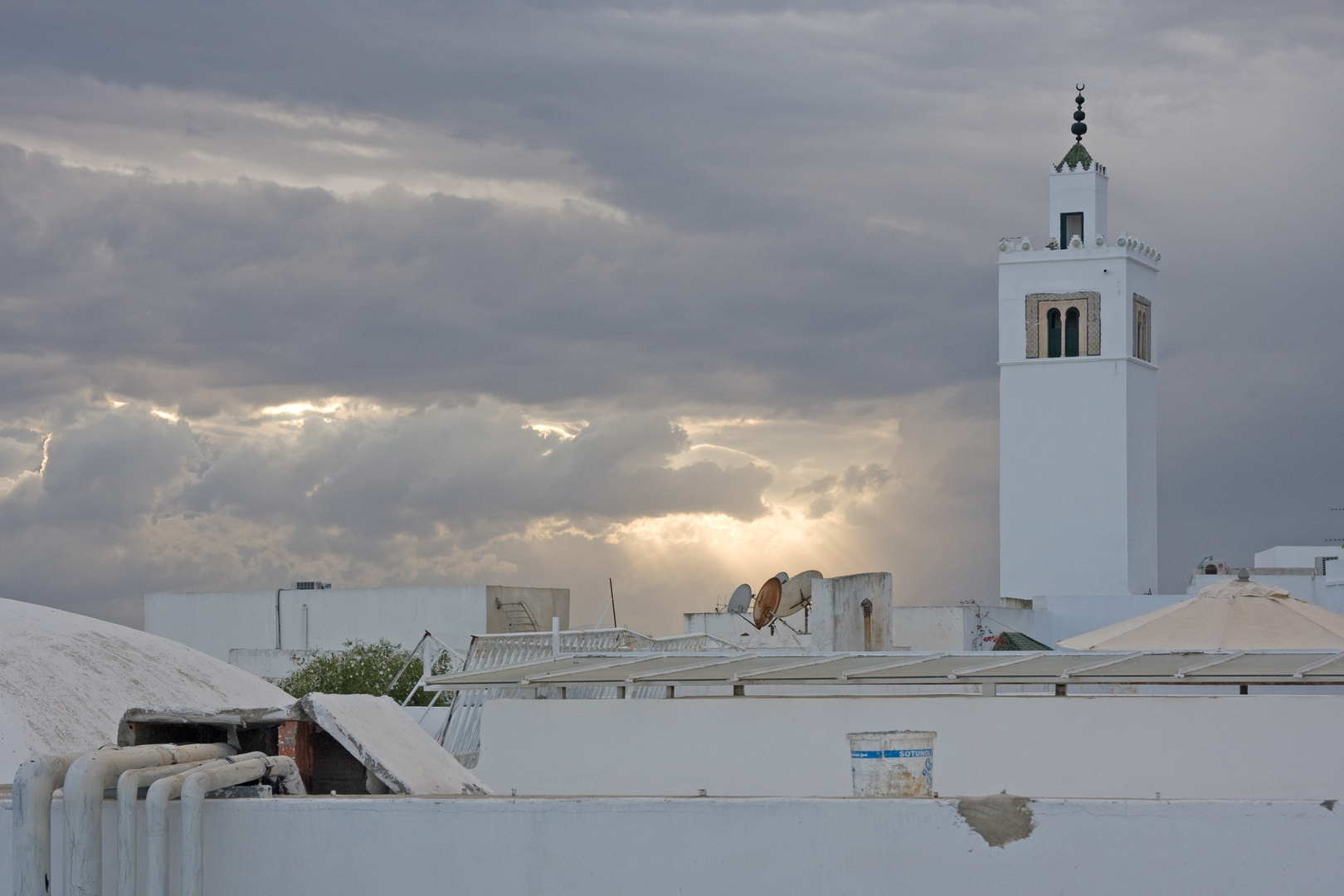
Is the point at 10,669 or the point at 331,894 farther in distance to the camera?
the point at 10,669

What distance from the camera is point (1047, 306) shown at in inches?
1822

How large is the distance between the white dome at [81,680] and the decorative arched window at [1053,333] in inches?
1455

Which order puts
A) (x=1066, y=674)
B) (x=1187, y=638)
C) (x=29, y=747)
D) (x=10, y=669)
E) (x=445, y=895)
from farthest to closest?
1. (x=1187, y=638)
2. (x=1066, y=674)
3. (x=10, y=669)
4. (x=29, y=747)
5. (x=445, y=895)

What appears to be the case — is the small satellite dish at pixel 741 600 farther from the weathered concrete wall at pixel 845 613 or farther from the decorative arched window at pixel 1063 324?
the decorative arched window at pixel 1063 324

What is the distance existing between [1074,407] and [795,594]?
22932 mm

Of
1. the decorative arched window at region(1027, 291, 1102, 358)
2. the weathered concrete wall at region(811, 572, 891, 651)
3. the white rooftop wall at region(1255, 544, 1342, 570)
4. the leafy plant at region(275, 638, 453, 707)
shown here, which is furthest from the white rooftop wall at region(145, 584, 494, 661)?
the white rooftop wall at region(1255, 544, 1342, 570)

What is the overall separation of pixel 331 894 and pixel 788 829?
2.10 metres

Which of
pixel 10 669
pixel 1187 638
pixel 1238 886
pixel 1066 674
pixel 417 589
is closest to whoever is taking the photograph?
pixel 1238 886

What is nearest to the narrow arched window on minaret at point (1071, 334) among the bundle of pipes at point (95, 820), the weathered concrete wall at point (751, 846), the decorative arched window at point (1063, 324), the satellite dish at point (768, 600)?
the decorative arched window at point (1063, 324)

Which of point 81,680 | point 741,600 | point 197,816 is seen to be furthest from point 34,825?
point 741,600

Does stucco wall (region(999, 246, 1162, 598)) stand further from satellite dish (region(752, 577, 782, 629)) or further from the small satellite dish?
satellite dish (region(752, 577, 782, 629))

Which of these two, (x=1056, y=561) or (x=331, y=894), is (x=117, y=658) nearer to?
(x=331, y=894)

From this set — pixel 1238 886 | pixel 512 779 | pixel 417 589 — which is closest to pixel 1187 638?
pixel 512 779

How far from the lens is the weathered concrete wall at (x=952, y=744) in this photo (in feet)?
34.4
